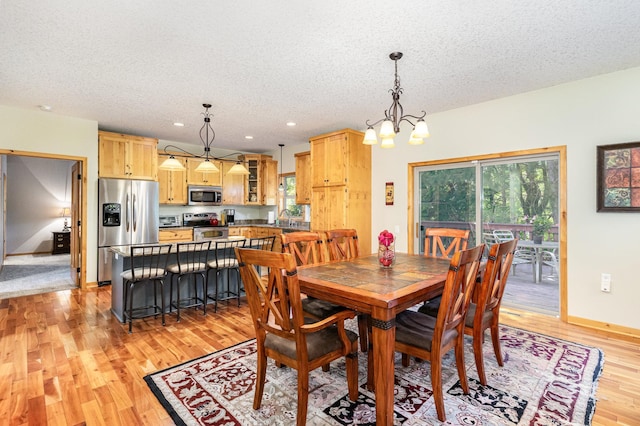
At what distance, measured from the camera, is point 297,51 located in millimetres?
2770

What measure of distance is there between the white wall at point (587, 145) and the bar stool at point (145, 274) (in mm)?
3780

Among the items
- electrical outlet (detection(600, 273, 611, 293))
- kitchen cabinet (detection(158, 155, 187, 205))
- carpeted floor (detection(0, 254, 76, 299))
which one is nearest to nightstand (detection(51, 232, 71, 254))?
carpeted floor (detection(0, 254, 76, 299))

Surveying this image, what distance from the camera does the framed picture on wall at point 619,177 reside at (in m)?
3.03

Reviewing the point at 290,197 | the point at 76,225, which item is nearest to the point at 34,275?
the point at 76,225

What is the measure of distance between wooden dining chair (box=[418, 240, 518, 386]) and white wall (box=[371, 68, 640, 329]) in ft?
5.65

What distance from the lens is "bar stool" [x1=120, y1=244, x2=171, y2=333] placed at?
3296mm

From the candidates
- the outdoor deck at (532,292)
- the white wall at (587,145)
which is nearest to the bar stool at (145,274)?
the white wall at (587,145)

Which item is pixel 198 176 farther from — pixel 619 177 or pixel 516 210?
pixel 619 177

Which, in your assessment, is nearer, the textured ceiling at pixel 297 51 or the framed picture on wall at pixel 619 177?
the textured ceiling at pixel 297 51

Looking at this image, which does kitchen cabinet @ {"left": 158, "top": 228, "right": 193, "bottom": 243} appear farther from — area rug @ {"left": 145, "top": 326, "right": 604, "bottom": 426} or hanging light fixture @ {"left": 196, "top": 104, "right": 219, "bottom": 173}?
area rug @ {"left": 145, "top": 326, "right": 604, "bottom": 426}

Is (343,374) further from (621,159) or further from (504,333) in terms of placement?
(621,159)

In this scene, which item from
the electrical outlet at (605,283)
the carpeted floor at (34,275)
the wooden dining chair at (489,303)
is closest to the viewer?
the wooden dining chair at (489,303)

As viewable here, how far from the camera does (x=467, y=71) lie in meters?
3.14

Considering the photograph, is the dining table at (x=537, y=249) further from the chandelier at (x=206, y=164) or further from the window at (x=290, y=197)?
the window at (x=290, y=197)
